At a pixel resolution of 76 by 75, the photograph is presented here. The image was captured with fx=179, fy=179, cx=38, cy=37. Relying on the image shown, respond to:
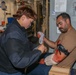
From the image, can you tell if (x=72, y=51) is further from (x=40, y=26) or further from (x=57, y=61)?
(x=40, y=26)

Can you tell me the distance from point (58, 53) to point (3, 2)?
2.75 metres

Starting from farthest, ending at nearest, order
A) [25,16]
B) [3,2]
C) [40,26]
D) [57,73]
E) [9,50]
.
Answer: [40,26] < [3,2] < [57,73] < [25,16] < [9,50]

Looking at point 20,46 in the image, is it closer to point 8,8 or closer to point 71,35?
point 71,35

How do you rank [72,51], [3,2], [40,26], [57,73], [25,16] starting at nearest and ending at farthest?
[25,16] < [57,73] < [72,51] < [3,2] < [40,26]

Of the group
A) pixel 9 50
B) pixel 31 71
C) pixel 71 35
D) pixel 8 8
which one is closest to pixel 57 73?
pixel 31 71

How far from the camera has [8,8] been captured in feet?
15.6

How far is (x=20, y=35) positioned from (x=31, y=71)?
0.92 metres

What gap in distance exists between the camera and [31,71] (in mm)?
2547

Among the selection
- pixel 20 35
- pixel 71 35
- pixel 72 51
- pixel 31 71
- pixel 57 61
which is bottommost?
pixel 31 71

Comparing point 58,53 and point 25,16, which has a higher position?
point 25,16

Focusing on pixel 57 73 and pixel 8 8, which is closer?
pixel 57 73

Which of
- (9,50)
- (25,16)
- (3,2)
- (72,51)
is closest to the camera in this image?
(9,50)

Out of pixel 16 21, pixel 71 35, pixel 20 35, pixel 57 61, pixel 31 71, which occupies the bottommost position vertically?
pixel 31 71

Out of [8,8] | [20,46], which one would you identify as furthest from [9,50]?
[8,8]
